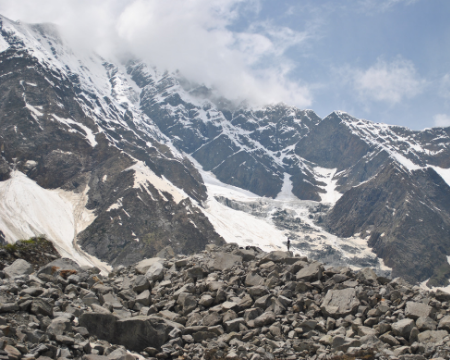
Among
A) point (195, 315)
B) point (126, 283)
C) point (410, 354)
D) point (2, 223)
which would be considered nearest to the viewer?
point (410, 354)

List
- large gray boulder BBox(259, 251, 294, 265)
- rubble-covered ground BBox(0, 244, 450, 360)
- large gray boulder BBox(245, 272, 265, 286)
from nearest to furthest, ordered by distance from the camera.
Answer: rubble-covered ground BBox(0, 244, 450, 360)
large gray boulder BBox(245, 272, 265, 286)
large gray boulder BBox(259, 251, 294, 265)

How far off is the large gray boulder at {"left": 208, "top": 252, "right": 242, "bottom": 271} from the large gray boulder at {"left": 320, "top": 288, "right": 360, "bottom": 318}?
22.3 feet

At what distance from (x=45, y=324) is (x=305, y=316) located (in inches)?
452

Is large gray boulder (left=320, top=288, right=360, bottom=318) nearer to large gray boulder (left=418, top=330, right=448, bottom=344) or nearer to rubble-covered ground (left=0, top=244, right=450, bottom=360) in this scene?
rubble-covered ground (left=0, top=244, right=450, bottom=360)

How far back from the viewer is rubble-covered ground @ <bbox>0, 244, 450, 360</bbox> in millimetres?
15312

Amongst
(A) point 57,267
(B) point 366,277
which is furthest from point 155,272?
(B) point 366,277

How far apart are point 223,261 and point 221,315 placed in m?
6.26

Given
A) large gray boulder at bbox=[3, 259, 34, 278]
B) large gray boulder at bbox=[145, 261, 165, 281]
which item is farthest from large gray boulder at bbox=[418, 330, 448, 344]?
large gray boulder at bbox=[3, 259, 34, 278]

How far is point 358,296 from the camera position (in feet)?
69.1

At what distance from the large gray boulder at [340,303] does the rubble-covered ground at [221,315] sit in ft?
0.16

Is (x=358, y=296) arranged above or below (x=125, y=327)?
above

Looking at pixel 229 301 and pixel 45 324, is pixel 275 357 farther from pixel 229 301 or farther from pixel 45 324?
pixel 45 324

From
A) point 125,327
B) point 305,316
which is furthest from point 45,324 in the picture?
point 305,316

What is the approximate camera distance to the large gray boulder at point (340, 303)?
20.2 meters
